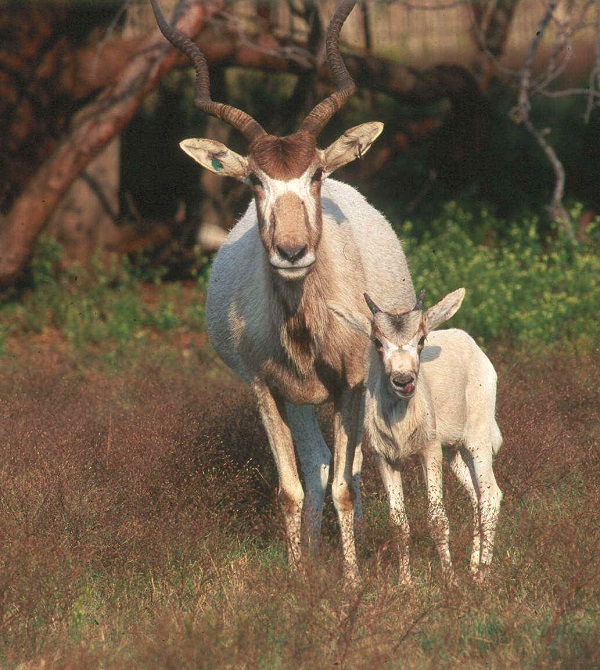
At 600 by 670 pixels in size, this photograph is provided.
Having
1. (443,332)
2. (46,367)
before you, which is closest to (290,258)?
(443,332)

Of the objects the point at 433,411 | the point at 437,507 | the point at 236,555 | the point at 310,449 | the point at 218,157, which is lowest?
the point at 310,449

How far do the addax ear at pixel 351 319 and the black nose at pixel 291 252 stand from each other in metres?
0.41

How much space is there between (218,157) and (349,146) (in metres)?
0.73

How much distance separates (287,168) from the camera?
19.6 feet

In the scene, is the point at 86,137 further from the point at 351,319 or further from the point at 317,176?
the point at 351,319

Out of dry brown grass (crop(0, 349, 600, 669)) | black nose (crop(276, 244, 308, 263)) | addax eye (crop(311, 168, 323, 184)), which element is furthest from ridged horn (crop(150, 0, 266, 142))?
dry brown grass (crop(0, 349, 600, 669))

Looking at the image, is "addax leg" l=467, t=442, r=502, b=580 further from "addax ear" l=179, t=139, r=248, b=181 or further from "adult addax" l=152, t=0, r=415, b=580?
"addax ear" l=179, t=139, r=248, b=181

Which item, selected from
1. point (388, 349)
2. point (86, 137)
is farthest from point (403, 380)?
point (86, 137)

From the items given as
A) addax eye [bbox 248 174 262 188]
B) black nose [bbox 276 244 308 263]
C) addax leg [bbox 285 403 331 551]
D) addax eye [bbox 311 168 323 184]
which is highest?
addax eye [bbox 311 168 323 184]

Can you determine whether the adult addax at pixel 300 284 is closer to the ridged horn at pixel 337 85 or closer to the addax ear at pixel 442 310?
the ridged horn at pixel 337 85

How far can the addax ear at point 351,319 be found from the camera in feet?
19.4

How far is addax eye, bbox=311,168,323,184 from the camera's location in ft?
20.1

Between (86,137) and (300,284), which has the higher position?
(300,284)

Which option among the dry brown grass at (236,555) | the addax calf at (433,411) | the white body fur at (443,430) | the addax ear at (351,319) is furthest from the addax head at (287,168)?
the dry brown grass at (236,555)
